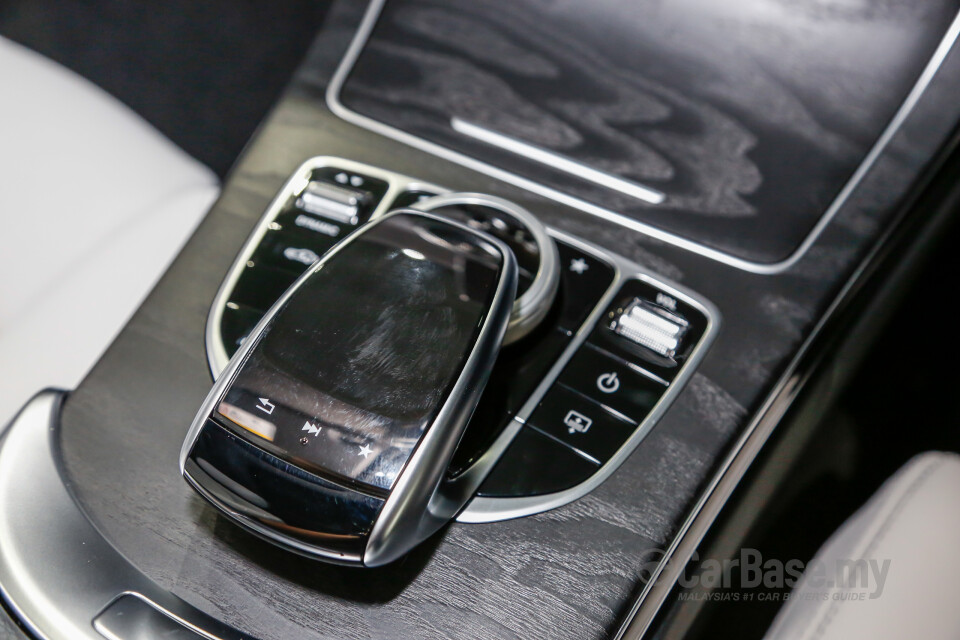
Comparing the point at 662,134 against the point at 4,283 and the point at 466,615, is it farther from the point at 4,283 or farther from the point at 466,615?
the point at 4,283

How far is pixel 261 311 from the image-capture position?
18.4 inches

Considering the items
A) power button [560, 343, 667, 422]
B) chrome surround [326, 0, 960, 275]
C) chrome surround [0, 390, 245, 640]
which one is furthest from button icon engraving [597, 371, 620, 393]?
chrome surround [0, 390, 245, 640]

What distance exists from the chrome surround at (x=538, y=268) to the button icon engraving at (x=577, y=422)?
0.05 m

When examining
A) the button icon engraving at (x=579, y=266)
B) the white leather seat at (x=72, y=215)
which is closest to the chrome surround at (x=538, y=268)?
the button icon engraving at (x=579, y=266)

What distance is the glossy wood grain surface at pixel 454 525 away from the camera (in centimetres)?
38

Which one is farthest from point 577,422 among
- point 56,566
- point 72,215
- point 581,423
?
point 72,215

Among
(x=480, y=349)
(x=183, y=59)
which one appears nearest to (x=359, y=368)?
(x=480, y=349)

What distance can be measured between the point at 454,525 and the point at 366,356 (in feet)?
0.32

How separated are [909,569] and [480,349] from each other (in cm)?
24

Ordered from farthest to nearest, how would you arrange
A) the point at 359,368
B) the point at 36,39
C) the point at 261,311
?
the point at 36,39 < the point at 261,311 < the point at 359,368

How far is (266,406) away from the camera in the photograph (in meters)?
0.36

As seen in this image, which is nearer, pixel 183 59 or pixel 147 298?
pixel 147 298

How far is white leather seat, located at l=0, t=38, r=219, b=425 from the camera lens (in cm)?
49

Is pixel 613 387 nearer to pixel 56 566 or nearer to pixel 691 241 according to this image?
pixel 691 241
